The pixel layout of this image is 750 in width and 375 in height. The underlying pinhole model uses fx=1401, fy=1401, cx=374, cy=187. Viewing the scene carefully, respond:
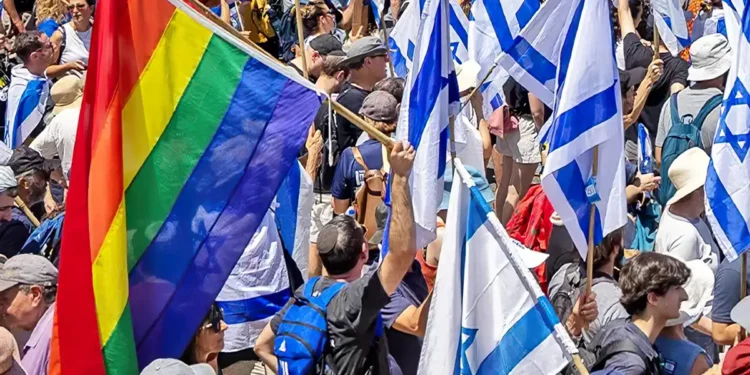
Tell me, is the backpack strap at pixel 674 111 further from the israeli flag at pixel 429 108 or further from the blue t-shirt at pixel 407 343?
the blue t-shirt at pixel 407 343

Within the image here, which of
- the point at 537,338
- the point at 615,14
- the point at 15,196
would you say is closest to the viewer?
the point at 537,338

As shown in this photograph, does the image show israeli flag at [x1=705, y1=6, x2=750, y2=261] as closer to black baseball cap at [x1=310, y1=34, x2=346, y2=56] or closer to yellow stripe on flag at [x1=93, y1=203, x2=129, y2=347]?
yellow stripe on flag at [x1=93, y1=203, x2=129, y2=347]

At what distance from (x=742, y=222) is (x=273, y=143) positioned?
2.64m

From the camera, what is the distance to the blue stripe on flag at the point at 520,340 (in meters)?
4.95

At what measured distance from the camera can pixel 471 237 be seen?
17.1ft

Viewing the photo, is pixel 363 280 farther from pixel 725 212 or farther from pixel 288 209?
pixel 725 212

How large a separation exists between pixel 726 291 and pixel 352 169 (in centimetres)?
235

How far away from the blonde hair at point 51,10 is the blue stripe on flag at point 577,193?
8.27 meters

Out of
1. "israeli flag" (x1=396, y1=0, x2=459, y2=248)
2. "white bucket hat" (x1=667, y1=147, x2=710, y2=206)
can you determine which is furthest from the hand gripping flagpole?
"white bucket hat" (x1=667, y1=147, x2=710, y2=206)

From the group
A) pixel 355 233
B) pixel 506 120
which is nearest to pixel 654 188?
pixel 506 120

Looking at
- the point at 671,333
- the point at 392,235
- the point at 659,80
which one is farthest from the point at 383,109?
the point at 659,80

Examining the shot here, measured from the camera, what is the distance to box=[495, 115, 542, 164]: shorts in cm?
922

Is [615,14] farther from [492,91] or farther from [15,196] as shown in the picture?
[15,196]

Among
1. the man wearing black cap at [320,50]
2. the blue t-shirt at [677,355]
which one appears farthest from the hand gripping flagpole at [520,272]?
the man wearing black cap at [320,50]
